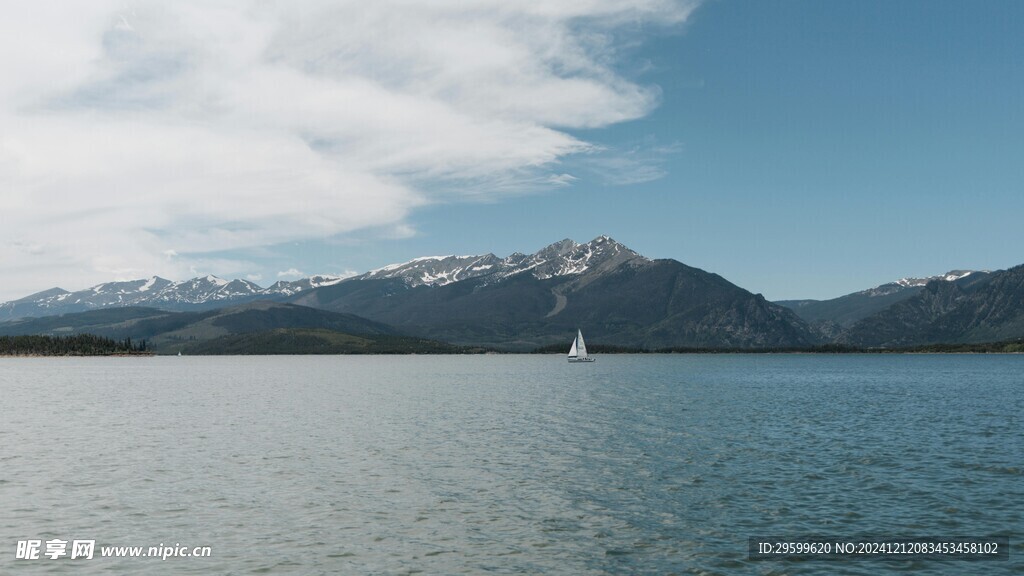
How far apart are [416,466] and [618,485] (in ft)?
55.2

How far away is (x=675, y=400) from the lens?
444ft

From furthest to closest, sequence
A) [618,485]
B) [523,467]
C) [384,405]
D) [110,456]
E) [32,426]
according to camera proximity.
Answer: [384,405] → [32,426] → [110,456] → [523,467] → [618,485]

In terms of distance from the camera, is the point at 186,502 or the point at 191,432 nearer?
the point at 186,502

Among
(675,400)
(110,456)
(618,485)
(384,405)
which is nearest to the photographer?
(618,485)

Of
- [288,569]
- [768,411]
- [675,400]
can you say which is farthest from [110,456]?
[675,400]

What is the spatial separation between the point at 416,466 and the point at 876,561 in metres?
35.1

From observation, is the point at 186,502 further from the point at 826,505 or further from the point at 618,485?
the point at 826,505

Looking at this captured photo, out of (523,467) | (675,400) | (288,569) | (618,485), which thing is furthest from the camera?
(675,400)

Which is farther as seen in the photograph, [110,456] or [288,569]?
[110,456]

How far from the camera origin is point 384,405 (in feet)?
Result: 400

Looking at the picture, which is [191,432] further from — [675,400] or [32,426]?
[675,400]

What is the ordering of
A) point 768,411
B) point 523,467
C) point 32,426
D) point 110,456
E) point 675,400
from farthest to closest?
point 675,400 → point 768,411 → point 32,426 → point 110,456 → point 523,467

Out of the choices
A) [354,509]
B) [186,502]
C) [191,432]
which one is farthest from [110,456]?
[354,509]

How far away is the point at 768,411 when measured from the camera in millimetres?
111875
